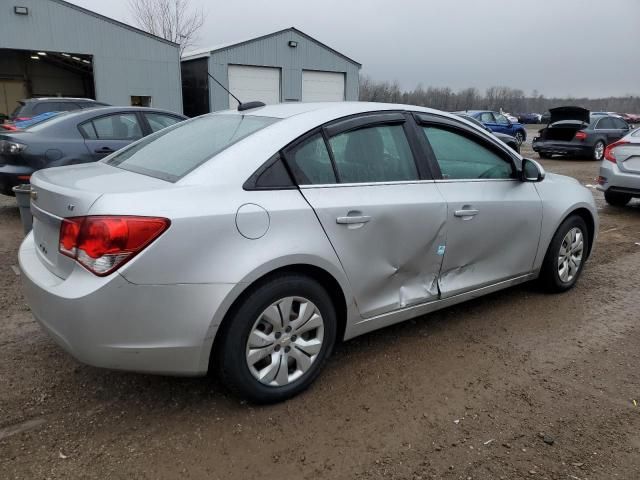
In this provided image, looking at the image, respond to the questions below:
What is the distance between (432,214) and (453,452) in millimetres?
1419

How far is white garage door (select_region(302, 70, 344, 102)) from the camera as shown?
80.5 feet

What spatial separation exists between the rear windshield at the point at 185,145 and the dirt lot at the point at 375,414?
1.24 m

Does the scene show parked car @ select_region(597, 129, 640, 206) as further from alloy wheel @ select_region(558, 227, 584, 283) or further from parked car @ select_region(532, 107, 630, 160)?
parked car @ select_region(532, 107, 630, 160)

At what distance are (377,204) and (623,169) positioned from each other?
6.56 meters

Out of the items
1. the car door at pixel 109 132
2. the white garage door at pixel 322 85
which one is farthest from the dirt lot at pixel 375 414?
the white garage door at pixel 322 85

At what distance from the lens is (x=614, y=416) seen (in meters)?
2.77

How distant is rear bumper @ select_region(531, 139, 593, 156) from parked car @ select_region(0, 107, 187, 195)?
553 inches

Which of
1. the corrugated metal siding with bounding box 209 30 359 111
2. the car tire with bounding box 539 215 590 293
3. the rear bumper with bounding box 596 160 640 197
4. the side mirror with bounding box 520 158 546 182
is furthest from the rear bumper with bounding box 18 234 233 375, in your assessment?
the corrugated metal siding with bounding box 209 30 359 111

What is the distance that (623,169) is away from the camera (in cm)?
786

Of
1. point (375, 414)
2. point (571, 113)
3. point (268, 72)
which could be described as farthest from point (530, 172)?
point (268, 72)

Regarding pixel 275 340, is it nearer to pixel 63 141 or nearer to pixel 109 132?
pixel 63 141

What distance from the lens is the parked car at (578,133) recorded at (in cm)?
1628

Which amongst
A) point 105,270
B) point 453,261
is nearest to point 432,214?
point 453,261

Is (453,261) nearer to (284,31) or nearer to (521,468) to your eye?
(521,468)
